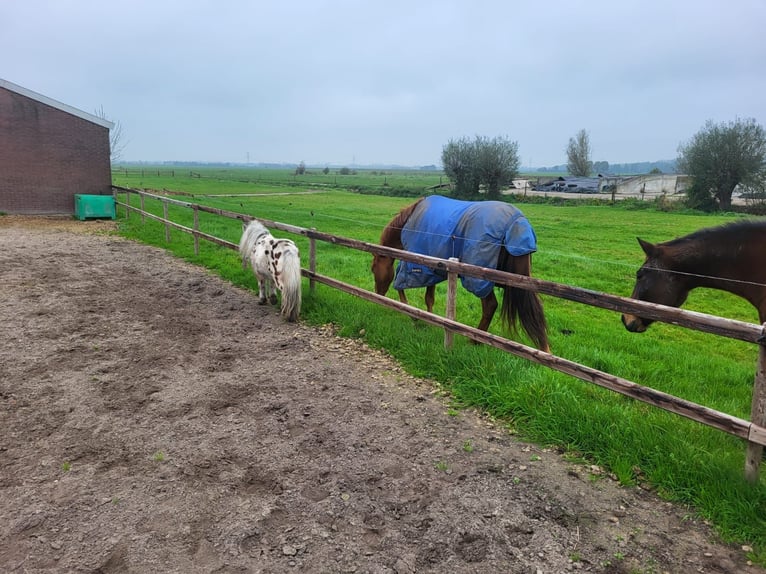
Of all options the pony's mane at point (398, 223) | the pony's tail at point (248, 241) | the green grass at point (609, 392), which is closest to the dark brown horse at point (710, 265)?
the green grass at point (609, 392)

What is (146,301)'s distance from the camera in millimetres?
7141

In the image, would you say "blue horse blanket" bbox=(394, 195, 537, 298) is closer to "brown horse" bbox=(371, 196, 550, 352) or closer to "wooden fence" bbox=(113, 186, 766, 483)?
"brown horse" bbox=(371, 196, 550, 352)

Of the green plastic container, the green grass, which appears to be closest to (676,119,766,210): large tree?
the green grass

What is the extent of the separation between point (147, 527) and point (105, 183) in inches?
805

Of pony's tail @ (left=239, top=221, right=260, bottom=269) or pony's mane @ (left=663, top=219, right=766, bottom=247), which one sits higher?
pony's mane @ (left=663, top=219, right=766, bottom=247)

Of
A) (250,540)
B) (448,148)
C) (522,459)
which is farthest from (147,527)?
(448,148)

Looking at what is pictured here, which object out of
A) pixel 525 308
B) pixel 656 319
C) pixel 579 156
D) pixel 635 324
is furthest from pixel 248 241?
pixel 579 156

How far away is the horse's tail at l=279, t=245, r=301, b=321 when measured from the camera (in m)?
6.30

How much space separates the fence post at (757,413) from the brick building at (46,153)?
21.8 m

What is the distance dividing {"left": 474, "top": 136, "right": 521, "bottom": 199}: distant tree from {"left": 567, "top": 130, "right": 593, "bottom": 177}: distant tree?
38.8 meters

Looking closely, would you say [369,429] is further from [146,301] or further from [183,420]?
[146,301]

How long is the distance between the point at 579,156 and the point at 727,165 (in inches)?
1927

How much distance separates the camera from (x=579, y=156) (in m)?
78.8

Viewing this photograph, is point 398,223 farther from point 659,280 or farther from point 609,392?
point 609,392
